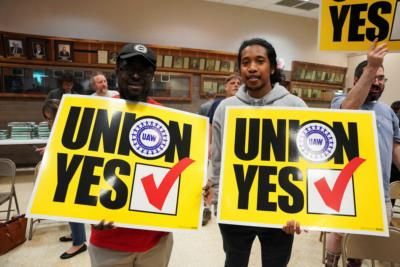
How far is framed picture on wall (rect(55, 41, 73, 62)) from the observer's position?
5145mm

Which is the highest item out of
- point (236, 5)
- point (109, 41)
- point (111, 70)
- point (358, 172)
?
point (236, 5)

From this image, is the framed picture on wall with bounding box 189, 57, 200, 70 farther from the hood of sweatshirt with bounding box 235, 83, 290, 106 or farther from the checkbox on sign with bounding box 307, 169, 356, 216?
the checkbox on sign with bounding box 307, 169, 356, 216

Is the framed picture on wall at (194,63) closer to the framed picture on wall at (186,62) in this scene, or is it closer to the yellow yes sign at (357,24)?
the framed picture on wall at (186,62)

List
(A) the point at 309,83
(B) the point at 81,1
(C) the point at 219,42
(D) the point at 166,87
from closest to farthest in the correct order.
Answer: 1. (B) the point at 81,1
2. (D) the point at 166,87
3. (C) the point at 219,42
4. (A) the point at 309,83

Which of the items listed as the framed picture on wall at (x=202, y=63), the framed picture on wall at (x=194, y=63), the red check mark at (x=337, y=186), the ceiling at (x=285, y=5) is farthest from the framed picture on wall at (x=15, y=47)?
the red check mark at (x=337, y=186)

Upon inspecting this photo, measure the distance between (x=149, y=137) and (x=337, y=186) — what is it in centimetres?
80

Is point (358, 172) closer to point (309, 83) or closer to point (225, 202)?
point (225, 202)

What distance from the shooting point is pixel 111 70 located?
558 centimetres

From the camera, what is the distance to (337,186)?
1.14 m

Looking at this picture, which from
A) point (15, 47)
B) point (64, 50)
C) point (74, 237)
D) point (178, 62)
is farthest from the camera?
point (178, 62)

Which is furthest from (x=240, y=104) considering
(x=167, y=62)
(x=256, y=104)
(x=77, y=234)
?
(x=167, y=62)

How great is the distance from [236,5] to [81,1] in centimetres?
344

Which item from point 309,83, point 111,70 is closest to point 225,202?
point 111,70

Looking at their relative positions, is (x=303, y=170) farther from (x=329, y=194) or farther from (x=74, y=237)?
(x=74, y=237)
